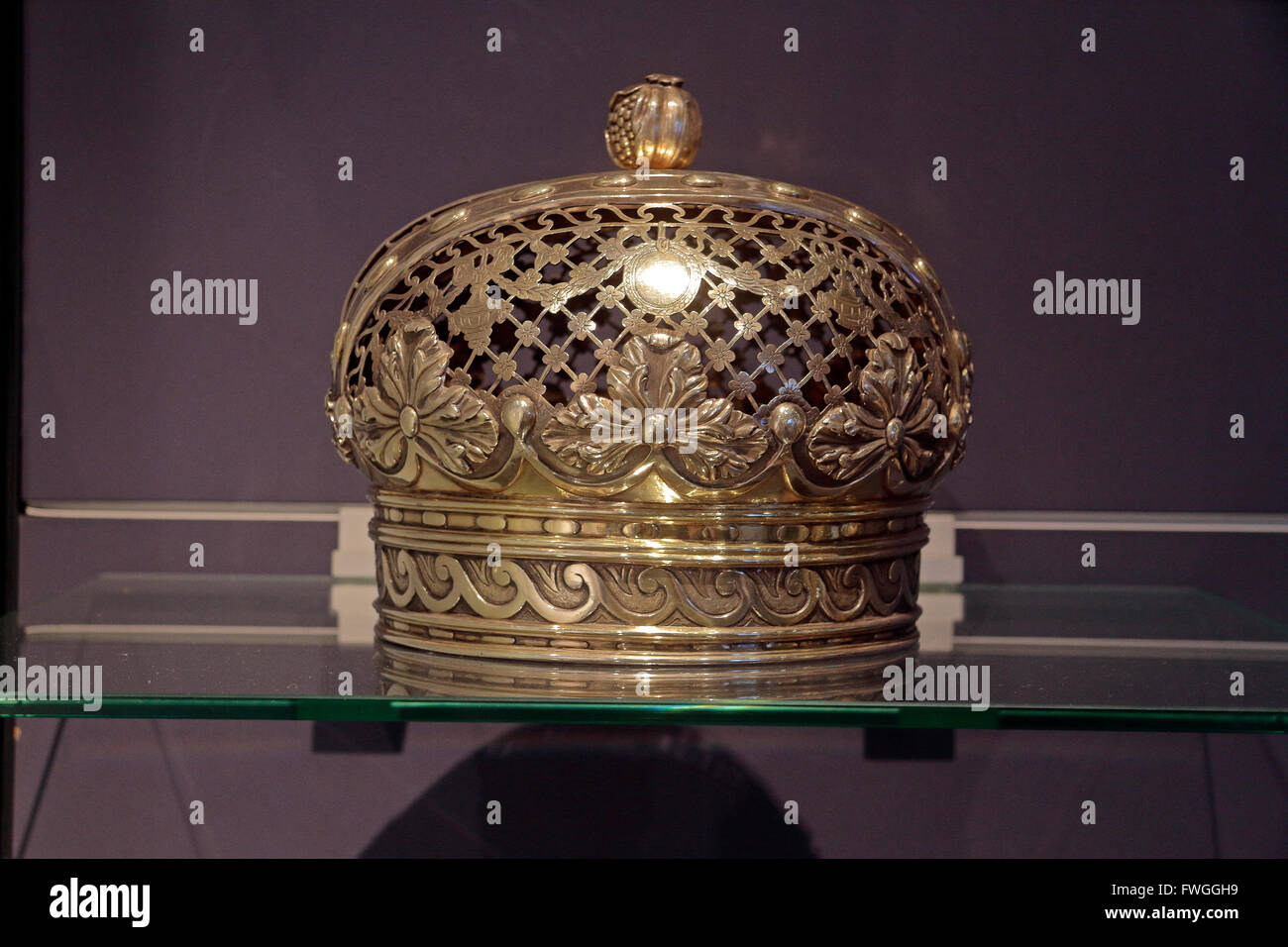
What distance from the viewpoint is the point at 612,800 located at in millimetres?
1055

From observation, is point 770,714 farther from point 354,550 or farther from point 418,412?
point 354,550

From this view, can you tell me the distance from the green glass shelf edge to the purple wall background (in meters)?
0.45

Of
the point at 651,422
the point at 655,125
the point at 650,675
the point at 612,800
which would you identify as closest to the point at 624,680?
the point at 650,675

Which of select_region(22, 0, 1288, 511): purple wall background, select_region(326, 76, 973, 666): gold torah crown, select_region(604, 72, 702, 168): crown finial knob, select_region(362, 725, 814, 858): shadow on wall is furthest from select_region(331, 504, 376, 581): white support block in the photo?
select_region(604, 72, 702, 168): crown finial knob

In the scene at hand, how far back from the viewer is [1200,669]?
2.27 feet

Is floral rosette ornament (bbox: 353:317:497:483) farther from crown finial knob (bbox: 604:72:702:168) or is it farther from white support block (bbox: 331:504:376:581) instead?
white support block (bbox: 331:504:376:581)

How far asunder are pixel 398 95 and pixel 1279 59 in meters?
0.76

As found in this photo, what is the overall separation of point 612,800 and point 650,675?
451 mm

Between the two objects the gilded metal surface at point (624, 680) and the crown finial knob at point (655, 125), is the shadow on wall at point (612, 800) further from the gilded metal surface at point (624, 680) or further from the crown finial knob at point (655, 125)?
the crown finial knob at point (655, 125)

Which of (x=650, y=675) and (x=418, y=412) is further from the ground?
(x=418, y=412)

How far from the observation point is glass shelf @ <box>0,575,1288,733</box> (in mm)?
594

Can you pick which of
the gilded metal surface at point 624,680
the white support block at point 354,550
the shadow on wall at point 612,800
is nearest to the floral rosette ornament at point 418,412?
the gilded metal surface at point 624,680

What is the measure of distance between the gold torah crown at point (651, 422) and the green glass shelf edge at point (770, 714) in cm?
6

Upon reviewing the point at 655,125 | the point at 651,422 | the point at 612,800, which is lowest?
the point at 612,800
